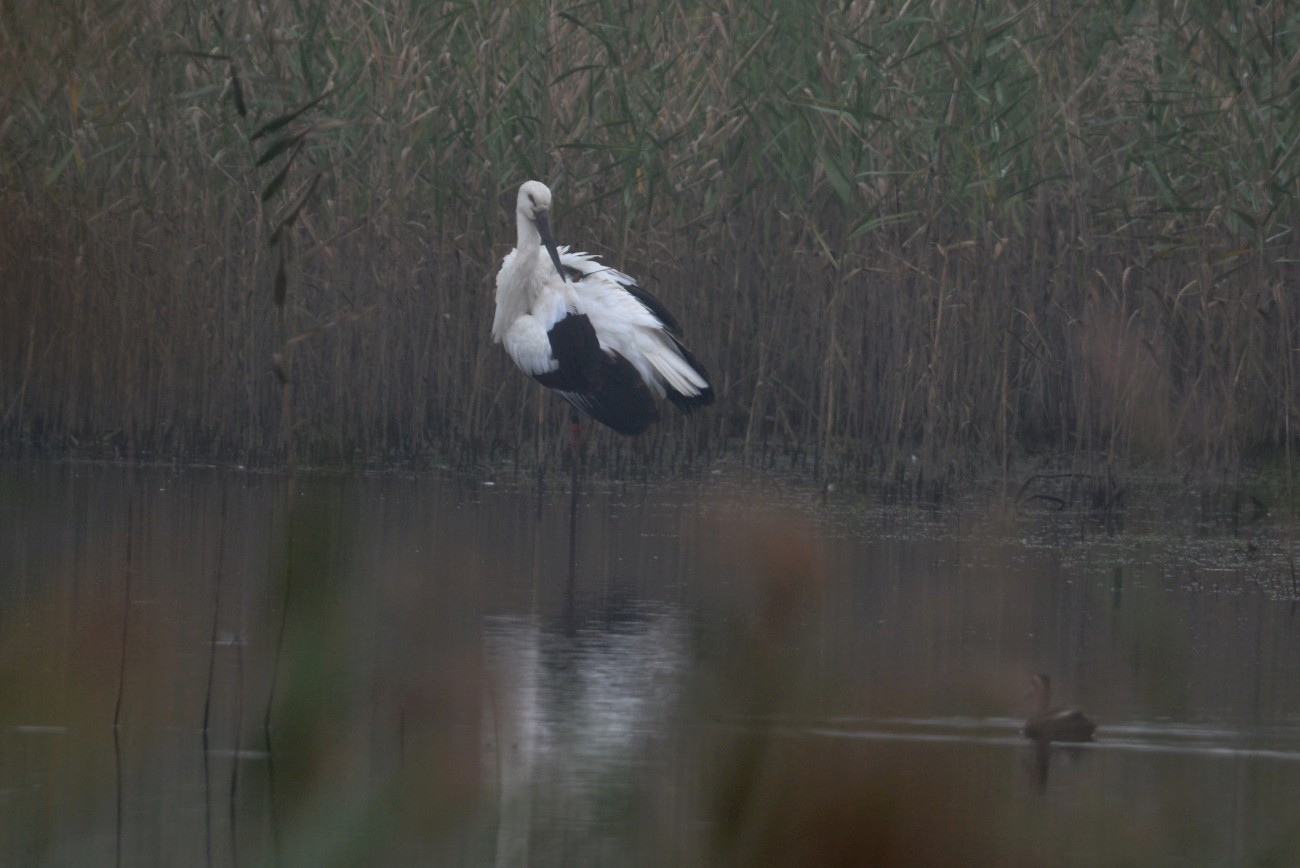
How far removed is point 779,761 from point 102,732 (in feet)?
4.40

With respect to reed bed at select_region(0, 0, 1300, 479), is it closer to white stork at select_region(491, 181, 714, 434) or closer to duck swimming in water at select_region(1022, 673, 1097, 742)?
white stork at select_region(491, 181, 714, 434)

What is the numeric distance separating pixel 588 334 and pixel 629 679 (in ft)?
12.2

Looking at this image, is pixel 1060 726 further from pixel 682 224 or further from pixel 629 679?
pixel 682 224

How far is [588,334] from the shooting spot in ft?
27.5

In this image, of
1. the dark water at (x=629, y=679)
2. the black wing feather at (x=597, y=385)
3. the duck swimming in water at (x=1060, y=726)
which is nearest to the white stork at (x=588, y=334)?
the black wing feather at (x=597, y=385)

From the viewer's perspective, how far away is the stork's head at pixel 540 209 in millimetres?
8438

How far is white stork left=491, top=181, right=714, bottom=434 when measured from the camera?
8227mm

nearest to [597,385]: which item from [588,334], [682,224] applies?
[588,334]

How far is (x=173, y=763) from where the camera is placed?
3.84m

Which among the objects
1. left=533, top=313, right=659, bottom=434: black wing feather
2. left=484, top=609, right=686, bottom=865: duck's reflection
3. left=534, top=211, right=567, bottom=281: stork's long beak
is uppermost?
left=534, top=211, right=567, bottom=281: stork's long beak

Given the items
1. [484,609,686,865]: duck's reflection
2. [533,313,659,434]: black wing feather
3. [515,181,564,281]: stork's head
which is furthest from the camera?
[515,181,564,281]: stork's head

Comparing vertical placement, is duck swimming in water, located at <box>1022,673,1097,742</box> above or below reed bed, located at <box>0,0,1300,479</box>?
below

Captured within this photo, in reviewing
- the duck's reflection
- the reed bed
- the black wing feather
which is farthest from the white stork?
the duck's reflection

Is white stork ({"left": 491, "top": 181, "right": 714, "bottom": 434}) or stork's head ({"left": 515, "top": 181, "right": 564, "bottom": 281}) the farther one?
stork's head ({"left": 515, "top": 181, "right": 564, "bottom": 281})
